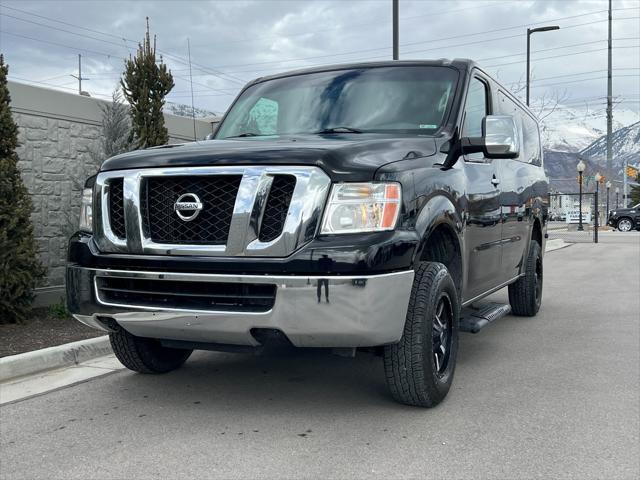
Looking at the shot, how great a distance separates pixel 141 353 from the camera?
4.74 m

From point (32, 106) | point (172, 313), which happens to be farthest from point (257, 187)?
point (32, 106)

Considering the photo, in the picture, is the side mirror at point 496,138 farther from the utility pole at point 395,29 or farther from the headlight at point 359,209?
the utility pole at point 395,29

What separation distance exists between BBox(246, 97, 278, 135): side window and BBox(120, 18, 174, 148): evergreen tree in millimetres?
3229

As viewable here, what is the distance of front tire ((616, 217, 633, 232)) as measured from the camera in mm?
39438

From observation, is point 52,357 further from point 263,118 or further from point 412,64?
point 412,64

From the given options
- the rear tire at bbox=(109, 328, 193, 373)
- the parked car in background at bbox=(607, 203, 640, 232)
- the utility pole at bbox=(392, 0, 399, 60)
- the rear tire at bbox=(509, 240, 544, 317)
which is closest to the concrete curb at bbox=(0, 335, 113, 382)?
the rear tire at bbox=(109, 328, 193, 373)

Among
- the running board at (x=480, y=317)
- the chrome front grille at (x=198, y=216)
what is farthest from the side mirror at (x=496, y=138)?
the chrome front grille at (x=198, y=216)

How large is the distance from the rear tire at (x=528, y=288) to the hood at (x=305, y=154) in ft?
11.5

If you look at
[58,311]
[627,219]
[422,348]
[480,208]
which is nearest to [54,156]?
[58,311]

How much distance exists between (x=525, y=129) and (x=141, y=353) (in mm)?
4569

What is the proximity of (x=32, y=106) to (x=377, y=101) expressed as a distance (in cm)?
458

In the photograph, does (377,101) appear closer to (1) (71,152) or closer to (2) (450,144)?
(2) (450,144)

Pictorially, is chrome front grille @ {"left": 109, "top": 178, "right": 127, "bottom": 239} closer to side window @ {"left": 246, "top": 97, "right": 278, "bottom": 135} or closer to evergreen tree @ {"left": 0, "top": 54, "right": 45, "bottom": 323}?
side window @ {"left": 246, "top": 97, "right": 278, "bottom": 135}

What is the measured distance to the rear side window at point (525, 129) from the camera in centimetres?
625
